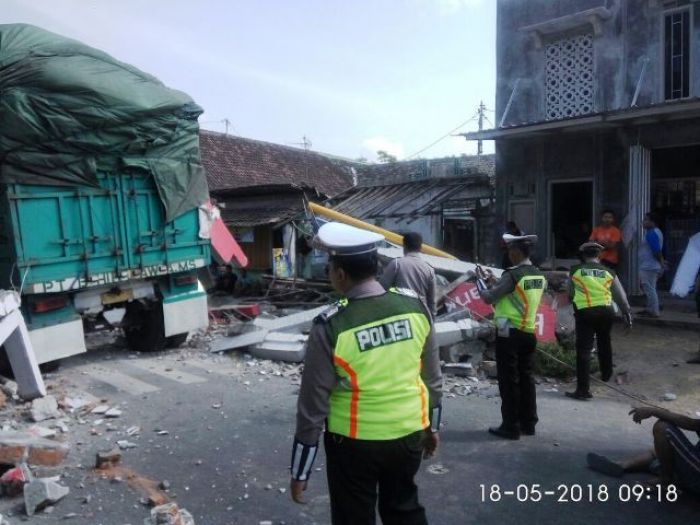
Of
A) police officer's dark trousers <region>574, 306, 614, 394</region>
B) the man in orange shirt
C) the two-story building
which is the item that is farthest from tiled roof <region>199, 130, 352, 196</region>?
police officer's dark trousers <region>574, 306, 614, 394</region>

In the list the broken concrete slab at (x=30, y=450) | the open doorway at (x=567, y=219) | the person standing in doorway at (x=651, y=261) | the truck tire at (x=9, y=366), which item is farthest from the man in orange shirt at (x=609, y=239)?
the broken concrete slab at (x=30, y=450)

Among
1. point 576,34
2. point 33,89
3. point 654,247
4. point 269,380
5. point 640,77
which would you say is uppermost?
point 576,34

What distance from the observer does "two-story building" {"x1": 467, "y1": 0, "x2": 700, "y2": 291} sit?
969 centimetres

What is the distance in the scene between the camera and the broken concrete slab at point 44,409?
4.90m

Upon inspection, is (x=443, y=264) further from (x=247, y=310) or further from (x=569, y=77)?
(x=569, y=77)

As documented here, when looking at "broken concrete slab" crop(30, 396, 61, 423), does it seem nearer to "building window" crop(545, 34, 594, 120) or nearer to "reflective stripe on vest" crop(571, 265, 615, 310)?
"reflective stripe on vest" crop(571, 265, 615, 310)

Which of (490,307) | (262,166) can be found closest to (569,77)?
(490,307)

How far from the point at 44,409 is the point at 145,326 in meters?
2.45

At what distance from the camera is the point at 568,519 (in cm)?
333

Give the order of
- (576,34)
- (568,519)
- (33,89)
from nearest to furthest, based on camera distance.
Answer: (568,519) < (33,89) < (576,34)

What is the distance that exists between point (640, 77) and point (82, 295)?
957 centimetres

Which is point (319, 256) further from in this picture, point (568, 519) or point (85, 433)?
point (568, 519)

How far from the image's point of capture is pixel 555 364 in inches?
271

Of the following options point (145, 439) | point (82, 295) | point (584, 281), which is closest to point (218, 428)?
point (145, 439)
